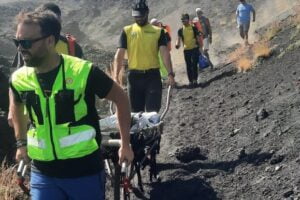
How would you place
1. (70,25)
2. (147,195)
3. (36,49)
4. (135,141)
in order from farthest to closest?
1. (70,25)
2. (147,195)
3. (135,141)
4. (36,49)

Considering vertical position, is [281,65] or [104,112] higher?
[281,65]

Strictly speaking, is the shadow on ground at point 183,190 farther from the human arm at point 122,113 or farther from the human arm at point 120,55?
the human arm at point 122,113

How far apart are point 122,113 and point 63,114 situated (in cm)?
43

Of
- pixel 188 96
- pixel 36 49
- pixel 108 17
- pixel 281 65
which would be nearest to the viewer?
pixel 36 49

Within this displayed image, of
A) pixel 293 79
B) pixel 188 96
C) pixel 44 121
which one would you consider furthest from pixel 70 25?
pixel 44 121

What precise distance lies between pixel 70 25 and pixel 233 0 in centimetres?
1034

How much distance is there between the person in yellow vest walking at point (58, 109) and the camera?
406 cm

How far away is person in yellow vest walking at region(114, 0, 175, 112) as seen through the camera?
7.63 meters

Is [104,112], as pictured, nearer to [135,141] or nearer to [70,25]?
[135,141]

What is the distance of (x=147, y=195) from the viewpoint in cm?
682

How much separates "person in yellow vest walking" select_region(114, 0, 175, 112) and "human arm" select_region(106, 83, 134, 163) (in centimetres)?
319

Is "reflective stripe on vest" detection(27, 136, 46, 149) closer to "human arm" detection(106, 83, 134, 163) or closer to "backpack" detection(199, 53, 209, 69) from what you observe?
"human arm" detection(106, 83, 134, 163)

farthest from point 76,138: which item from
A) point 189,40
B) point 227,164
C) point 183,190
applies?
point 189,40

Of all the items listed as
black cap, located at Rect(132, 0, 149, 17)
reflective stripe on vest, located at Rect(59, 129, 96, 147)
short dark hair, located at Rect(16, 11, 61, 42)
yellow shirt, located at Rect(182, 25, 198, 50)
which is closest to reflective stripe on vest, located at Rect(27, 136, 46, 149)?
reflective stripe on vest, located at Rect(59, 129, 96, 147)
